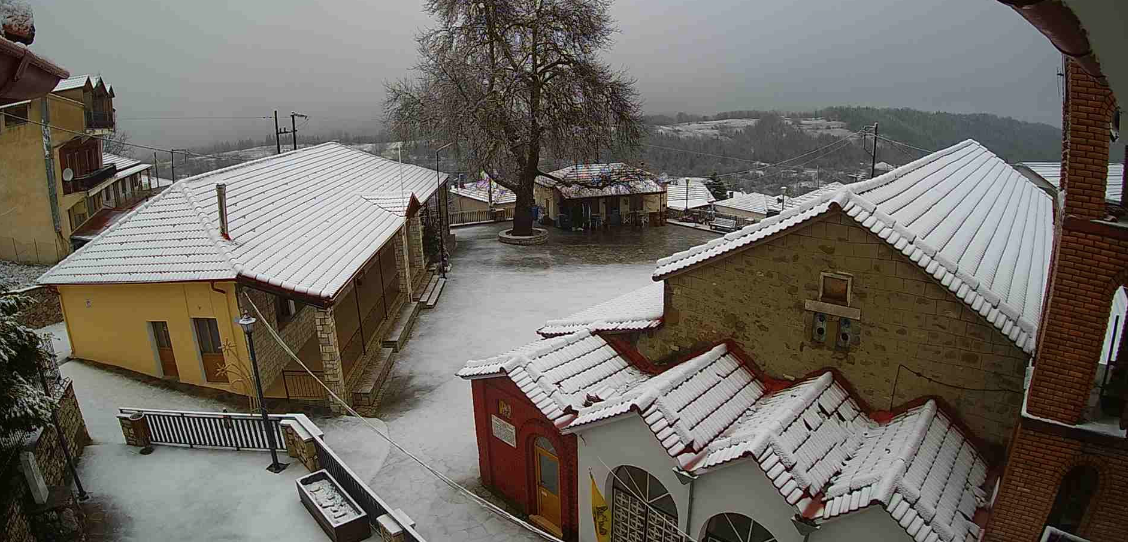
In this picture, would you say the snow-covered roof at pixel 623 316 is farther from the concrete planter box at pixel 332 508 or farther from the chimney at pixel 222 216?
the chimney at pixel 222 216

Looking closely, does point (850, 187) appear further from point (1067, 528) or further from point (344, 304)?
point (344, 304)

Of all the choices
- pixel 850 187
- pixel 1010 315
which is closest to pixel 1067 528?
pixel 1010 315

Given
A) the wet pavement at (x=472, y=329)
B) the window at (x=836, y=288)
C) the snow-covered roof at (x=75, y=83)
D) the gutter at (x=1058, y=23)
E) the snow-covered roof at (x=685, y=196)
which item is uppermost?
the snow-covered roof at (x=75, y=83)

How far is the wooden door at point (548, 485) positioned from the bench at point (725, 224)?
26532 mm

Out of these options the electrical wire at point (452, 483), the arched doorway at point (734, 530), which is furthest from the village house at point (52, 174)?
the arched doorway at point (734, 530)

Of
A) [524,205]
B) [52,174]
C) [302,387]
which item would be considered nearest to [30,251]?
[52,174]

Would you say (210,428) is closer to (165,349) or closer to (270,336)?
(270,336)

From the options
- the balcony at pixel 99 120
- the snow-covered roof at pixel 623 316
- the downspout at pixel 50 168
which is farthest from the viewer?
the balcony at pixel 99 120

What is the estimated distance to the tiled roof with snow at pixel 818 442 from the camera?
26.8 feet

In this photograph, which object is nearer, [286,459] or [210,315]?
[286,459]

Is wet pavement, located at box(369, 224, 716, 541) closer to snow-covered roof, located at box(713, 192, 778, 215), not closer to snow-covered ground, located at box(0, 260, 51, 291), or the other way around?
snow-covered ground, located at box(0, 260, 51, 291)

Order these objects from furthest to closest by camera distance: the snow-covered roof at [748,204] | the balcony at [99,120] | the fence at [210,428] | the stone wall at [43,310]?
the snow-covered roof at [748,204] → the balcony at [99,120] → the stone wall at [43,310] → the fence at [210,428]

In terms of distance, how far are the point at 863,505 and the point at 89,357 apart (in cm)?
1802

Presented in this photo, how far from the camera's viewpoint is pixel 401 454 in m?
14.4
